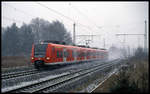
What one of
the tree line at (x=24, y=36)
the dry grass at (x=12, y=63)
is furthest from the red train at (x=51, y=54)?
the tree line at (x=24, y=36)

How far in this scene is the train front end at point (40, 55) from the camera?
753 inches

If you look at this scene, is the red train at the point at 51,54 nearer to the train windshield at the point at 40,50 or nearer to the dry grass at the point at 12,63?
the train windshield at the point at 40,50

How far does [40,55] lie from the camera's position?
19.4m

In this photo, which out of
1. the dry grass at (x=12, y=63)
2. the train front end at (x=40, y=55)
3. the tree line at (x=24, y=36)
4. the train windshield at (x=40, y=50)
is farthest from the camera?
the tree line at (x=24, y=36)

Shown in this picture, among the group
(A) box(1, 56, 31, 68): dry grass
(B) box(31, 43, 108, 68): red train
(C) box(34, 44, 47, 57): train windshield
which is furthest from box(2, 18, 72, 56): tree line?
(C) box(34, 44, 47, 57): train windshield

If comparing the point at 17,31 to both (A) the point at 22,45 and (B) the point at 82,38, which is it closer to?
(A) the point at 22,45

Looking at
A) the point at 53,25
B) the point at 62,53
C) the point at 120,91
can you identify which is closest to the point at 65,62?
the point at 62,53

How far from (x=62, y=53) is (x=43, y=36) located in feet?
105

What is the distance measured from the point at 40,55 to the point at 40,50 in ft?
1.74

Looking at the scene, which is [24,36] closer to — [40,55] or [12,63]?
[12,63]

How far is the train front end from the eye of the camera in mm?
19125

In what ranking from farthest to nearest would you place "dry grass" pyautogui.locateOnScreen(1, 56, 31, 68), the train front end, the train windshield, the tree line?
the tree line
"dry grass" pyautogui.locateOnScreen(1, 56, 31, 68)
the train windshield
the train front end

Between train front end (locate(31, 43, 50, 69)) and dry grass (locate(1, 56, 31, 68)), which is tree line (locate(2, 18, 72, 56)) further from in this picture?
train front end (locate(31, 43, 50, 69))

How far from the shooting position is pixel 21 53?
50.2 meters
